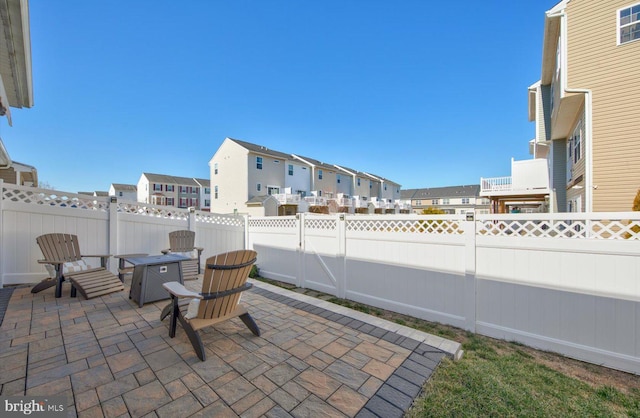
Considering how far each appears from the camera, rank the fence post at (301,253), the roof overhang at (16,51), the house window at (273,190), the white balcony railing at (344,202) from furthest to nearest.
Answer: the white balcony railing at (344,202)
the house window at (273,190)
the fence post at (301,253)
the roof overhang at (16,51)

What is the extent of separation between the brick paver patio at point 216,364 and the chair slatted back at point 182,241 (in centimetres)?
287

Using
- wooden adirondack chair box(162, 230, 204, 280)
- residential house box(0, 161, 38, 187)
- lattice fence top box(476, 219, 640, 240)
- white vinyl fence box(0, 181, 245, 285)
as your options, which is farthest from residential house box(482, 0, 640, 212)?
residential house box(0, 161, 38, 187)

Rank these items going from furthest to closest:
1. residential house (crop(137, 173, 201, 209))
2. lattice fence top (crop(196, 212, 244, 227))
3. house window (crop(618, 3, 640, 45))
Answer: residential house (crop(137, 173, 201, 209)), lattice fence top (crop(196, 212, 244, 227)), house window (crop(618, 3, 640, 45))

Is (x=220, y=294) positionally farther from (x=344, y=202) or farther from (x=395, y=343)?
(x=344, y=202)

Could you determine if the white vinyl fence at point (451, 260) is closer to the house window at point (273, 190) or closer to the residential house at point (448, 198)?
the house window at point (273, 190)

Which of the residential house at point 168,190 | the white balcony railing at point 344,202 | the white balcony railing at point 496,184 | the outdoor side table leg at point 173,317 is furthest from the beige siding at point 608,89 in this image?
the residential house at point 168,190

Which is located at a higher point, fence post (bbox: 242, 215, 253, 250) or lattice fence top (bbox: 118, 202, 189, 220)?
lattice fence top (bbox: 118, 202, 189, 220)

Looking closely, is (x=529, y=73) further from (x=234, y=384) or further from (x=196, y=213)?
(x=234, y=384)

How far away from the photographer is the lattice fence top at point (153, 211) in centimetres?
650

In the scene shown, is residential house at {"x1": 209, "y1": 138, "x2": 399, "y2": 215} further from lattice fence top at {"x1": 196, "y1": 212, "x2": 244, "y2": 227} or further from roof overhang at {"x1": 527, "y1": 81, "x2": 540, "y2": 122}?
roof overhang at {"x1": 527, "y1": 81, "x2": 540, "y2": 122}

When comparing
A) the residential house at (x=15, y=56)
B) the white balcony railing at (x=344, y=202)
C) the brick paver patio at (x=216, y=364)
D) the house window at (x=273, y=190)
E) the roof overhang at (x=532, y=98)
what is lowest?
the brick paver patio at (x=216, y=364)

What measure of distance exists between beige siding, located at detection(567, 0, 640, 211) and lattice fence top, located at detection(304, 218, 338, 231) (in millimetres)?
7202

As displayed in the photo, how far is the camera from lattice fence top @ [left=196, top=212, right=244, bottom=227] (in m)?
7.95

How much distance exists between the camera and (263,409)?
6.31 ft
